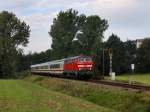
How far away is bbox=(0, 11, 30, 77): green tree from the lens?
125375mm

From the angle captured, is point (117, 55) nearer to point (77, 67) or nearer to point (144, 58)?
point (144, 58)

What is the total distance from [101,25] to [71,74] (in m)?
76.8

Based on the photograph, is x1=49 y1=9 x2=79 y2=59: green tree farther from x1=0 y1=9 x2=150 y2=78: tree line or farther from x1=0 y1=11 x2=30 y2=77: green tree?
x1=0 y1=11 x2=30 y2=77: green tree

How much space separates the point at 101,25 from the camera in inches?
5822

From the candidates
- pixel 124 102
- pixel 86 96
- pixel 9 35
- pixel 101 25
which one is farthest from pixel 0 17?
pixel 124 102

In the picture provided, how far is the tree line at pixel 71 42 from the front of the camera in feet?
416

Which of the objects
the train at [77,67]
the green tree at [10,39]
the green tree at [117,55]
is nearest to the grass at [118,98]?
the train at [77,67]

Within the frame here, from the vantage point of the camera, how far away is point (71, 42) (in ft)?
467

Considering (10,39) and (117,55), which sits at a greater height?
(10,39)

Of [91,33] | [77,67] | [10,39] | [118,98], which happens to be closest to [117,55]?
[91,33]

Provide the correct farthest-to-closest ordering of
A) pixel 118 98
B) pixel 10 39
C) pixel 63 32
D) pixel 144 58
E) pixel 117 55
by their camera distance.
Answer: pixel 63 32
pixel 144 58
pixel 117 55
pixel 10 39
pixel 118 98

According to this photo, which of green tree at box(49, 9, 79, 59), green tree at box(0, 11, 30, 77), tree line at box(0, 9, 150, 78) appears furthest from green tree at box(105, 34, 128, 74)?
green tree at box(0, 11, 30, 77)

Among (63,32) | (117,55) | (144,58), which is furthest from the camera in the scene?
(63,32)

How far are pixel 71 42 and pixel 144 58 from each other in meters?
21.0
